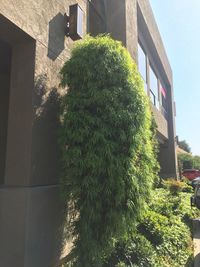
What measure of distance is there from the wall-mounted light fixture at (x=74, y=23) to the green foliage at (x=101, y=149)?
788mm

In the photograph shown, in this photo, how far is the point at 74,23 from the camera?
5449mm

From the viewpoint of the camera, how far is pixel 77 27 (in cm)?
543

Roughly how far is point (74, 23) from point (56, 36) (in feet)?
1.76

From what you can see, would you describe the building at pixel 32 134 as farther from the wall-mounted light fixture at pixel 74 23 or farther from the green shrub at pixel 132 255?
the green shrub at pixel 132 255

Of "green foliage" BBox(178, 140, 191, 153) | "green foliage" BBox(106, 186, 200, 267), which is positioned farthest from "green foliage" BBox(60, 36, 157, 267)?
"green foliage" BBox(178, 140, 191, 153)

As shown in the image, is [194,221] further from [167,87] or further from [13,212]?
[167,87]

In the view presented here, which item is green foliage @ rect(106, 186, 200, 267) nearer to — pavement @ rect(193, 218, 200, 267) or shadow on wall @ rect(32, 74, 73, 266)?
pavement @ rect(193, 218, 200, 267)

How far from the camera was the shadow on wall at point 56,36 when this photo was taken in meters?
4.98

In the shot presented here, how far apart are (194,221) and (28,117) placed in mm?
6994

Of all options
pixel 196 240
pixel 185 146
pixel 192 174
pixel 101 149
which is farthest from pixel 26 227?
pixel 185 146

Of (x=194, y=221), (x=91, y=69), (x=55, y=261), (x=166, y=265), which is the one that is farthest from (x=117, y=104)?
(x=194, y=221)

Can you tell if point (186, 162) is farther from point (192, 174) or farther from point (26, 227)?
point (26, 227)

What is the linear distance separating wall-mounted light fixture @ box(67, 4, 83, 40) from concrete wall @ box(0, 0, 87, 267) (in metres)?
0.44

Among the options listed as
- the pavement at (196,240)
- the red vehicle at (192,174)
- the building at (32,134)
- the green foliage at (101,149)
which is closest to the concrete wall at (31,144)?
the building at (32,134)
